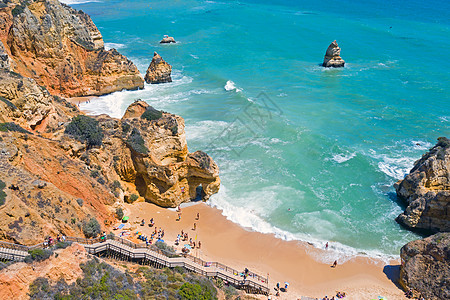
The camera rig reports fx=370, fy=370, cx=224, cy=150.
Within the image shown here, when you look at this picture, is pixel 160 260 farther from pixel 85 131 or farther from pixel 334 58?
pixel 334 58

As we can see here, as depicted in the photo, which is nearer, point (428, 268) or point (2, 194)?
point (2, 194)

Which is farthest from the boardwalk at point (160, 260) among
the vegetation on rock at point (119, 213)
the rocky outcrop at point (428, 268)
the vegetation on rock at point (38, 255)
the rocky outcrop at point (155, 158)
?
the rocky outcrop at point (428, 268)

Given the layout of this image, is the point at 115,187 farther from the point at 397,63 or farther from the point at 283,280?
the point at 397,63

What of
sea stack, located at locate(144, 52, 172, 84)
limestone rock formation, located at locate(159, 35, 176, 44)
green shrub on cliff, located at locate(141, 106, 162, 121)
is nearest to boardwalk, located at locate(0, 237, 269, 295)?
green shrub on cliff, located at locate(141, 106, 162, 121)

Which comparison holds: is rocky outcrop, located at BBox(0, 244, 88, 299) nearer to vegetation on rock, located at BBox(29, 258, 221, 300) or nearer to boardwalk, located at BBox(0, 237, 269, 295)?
vegetation on rock, located at BBox(29, 258, 221, 300)

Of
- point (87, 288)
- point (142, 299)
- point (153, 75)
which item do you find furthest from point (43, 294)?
point (153, 75)

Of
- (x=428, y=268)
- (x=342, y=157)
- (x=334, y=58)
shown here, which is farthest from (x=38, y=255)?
(x=334, y=58)

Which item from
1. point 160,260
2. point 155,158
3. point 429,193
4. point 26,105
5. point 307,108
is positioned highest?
point 26,105
